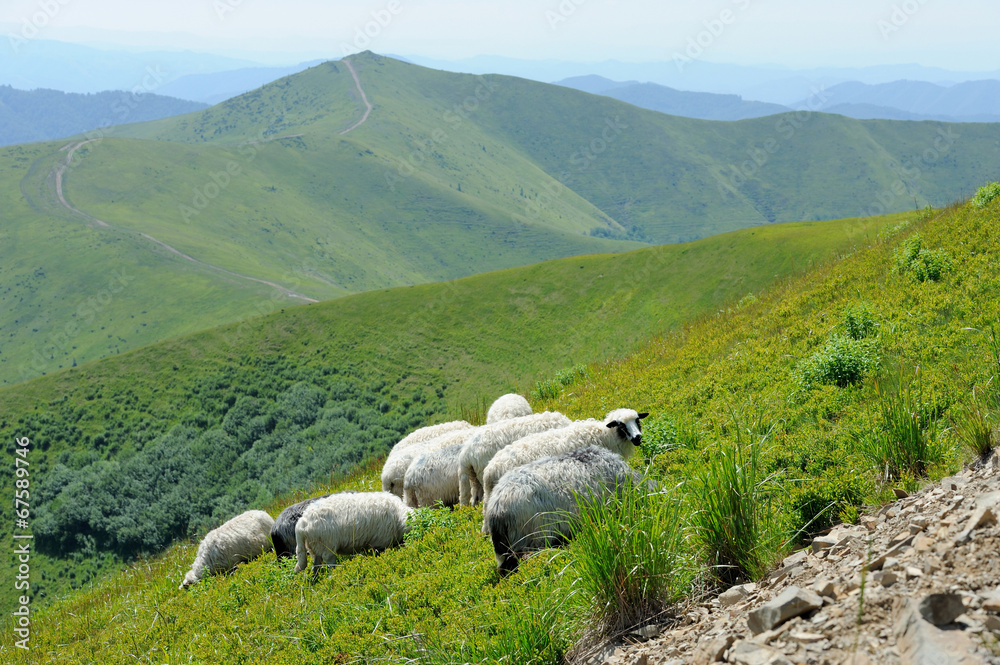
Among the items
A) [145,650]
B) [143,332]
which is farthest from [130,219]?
[145,650]

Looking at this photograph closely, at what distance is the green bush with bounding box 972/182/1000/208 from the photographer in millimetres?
16172

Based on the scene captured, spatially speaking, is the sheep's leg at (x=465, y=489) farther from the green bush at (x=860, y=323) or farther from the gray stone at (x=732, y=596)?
the green bush at (x=860, y=323)

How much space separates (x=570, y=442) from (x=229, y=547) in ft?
30.7

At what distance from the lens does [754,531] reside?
5.54 metres

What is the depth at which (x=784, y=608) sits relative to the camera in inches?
167

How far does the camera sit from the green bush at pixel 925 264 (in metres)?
13.0

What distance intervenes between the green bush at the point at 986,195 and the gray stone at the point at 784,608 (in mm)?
16445

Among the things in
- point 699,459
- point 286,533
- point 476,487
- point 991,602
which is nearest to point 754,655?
point 991,602

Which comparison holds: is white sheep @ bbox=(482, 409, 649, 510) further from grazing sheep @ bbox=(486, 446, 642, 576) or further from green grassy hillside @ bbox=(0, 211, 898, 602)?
green grassy hillside @ bbox=(0, 211, 898, 602)

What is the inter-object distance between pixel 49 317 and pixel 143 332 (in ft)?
104

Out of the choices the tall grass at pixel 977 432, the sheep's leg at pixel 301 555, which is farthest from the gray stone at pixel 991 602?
the sheep's leg at pixel 301 555

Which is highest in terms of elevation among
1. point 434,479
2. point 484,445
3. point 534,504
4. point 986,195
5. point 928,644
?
point 986,195

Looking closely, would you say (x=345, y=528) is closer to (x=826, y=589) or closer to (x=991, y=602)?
(x=826, y=589)

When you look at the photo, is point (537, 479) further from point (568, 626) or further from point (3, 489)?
point (3, 489)
